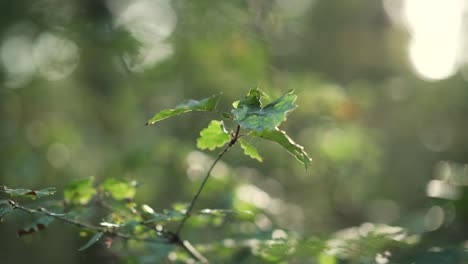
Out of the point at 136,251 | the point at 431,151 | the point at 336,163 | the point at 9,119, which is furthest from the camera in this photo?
the point at 431,151

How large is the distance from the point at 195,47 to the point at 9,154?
62.5 inches

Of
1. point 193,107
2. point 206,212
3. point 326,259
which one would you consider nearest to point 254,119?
point 193,107

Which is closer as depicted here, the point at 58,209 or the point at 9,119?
the point at 58,209

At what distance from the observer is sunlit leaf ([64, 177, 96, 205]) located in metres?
1.48

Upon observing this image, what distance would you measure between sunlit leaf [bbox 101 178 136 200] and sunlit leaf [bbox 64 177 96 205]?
0.16 feet

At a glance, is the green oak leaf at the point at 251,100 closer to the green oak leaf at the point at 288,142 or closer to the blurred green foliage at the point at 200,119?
the green oak leaf at the point at 288,142

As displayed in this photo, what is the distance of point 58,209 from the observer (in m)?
1.48

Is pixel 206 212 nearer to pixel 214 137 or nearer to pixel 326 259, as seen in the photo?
pixel 214 137

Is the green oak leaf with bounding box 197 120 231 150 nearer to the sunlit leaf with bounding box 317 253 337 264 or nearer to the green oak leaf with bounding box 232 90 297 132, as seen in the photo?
the green oak leaf with bounding box 232 90 297 132

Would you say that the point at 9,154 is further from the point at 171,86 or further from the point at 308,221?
the point at 308,221

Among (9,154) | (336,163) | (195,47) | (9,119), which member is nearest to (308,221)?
(336,163)

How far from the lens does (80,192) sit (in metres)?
1.51

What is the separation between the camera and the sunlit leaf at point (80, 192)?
58.1 inches

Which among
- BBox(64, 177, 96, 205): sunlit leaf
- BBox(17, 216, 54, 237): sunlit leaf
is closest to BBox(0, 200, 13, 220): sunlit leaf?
BBox(17, 216, 54, 237): sunlit leaf
